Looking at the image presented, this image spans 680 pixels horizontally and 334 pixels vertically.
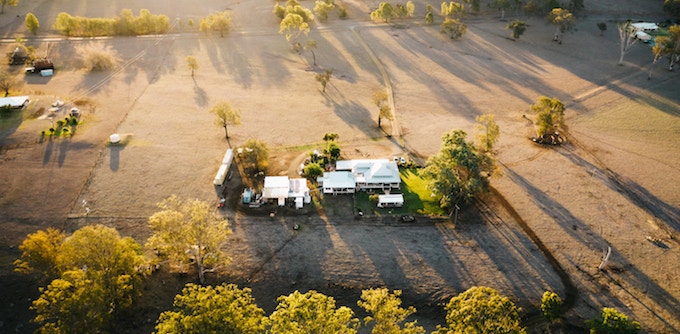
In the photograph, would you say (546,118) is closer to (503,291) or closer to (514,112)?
(514,112)

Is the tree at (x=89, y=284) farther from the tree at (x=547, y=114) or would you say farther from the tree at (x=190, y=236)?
the tree at (x=547, y=114)

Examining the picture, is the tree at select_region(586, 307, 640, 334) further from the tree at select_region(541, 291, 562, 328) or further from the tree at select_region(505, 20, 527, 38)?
the tree at select_region(505, 20, 527, 38)

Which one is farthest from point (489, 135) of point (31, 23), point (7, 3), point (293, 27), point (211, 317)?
point (7, 3)

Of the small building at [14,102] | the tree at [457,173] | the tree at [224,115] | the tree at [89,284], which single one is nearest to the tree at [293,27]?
the tree at [224,115]

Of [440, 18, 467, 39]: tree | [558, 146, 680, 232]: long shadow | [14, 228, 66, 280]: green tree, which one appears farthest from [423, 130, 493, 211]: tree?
[440, 18, 467, 39]: tree

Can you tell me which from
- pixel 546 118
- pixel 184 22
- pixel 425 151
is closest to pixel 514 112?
pixel 546 118

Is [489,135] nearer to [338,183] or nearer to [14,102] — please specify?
[338,183]
